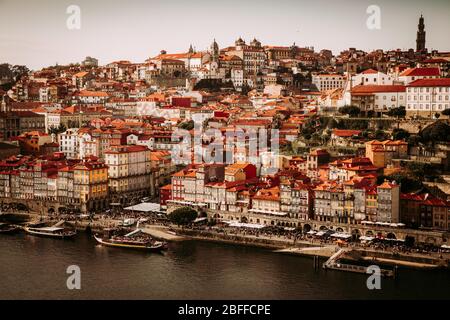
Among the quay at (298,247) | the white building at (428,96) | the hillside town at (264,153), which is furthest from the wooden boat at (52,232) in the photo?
the white building at (428,96)

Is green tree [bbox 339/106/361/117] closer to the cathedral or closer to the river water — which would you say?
the river water

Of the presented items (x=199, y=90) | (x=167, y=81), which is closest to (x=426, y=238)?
(x=199, y=90)

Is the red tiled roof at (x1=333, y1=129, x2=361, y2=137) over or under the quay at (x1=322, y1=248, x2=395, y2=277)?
over

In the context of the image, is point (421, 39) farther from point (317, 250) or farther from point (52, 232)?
point (52, 232)

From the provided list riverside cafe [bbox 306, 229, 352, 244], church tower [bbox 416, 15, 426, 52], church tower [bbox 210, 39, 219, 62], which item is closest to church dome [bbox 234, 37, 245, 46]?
church tower [bbox 210, 39, 219, 62]

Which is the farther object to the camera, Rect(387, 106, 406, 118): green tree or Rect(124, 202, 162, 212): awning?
Rect(387, 106, 406, 118): green tree

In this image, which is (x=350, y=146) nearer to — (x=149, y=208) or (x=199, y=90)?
(x=149, y=208)

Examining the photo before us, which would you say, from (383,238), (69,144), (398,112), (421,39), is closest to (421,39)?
(421,39)
